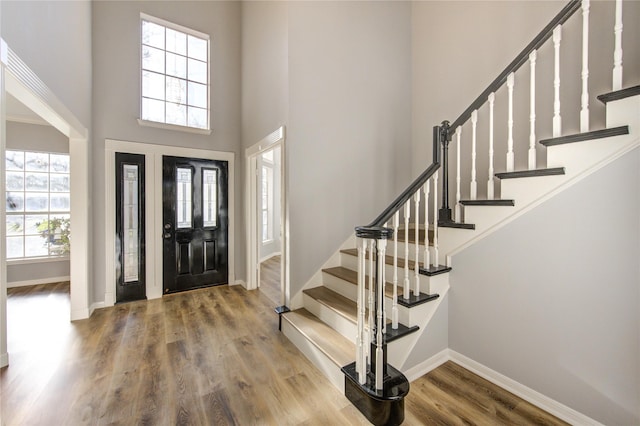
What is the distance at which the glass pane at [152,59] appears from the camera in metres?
3.64

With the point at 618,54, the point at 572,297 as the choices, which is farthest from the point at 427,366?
the point at 618,54

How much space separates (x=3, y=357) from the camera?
2041 mm

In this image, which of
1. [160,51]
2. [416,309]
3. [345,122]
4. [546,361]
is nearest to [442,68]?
[345,122]

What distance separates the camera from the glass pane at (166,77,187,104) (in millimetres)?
3828

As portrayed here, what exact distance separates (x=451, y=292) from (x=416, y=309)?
1.39 feet

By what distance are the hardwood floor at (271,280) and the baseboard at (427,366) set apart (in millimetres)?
1878

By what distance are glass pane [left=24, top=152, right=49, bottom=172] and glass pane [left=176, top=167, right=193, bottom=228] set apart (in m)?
2.48

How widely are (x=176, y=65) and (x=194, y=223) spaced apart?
2.35 meters

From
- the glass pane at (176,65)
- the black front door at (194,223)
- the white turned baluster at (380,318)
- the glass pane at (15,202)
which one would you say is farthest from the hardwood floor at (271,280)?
the glass pane at (15,202)

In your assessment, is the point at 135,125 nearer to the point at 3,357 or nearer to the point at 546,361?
the point at 3,357

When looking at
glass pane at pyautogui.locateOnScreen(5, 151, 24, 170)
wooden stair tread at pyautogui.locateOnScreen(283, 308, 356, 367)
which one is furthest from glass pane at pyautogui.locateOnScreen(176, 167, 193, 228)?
glass pane at pyautogui.locateOnScreen(5, 151, 24, 170)

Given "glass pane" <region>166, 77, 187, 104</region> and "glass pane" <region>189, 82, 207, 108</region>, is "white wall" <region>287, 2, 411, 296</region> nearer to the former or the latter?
"glass pane" <region>189, 82, 207, 108</region>

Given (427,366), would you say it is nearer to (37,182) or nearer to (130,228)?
(130,228)

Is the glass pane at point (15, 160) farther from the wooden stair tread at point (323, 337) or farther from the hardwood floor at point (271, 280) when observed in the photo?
the wooden stair tread at point (323, 337)
